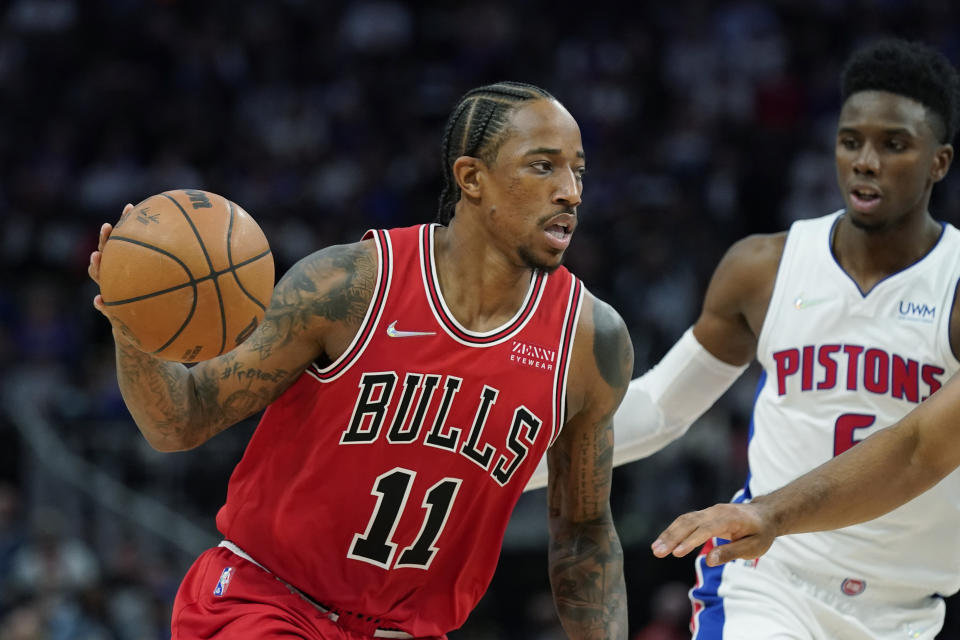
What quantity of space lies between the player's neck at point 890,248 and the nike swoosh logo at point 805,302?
5.9 inches

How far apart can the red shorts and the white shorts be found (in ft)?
4.05

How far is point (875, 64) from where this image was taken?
4602 mm

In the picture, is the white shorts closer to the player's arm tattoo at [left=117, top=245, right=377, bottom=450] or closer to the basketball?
the player's arm tattoo at [left=117, top=245, right=377, bottom=450]

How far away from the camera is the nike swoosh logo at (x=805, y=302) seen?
4555 mm

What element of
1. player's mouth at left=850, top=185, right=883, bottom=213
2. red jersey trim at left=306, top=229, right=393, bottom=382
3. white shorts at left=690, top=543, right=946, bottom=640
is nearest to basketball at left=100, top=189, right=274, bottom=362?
red jersey trim at left=306, top=229, right=393, bottom=382

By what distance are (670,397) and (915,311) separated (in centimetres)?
104

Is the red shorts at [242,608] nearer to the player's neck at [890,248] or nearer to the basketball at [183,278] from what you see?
the basketball at [183,278]

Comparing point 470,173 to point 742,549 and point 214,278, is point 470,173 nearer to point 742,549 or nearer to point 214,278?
point 214,278

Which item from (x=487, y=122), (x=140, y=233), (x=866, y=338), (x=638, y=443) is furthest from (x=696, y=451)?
(x=140, y=233)

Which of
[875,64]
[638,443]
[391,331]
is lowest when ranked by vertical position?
[638,443]

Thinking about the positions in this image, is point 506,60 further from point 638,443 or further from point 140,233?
point 140,233

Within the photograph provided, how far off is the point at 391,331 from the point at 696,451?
5.73 meters

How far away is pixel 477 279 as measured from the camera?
12.8 ft

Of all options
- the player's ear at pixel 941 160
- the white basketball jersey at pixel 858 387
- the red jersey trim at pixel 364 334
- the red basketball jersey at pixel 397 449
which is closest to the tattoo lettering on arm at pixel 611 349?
the red basketball jersey at pixel 397 449
